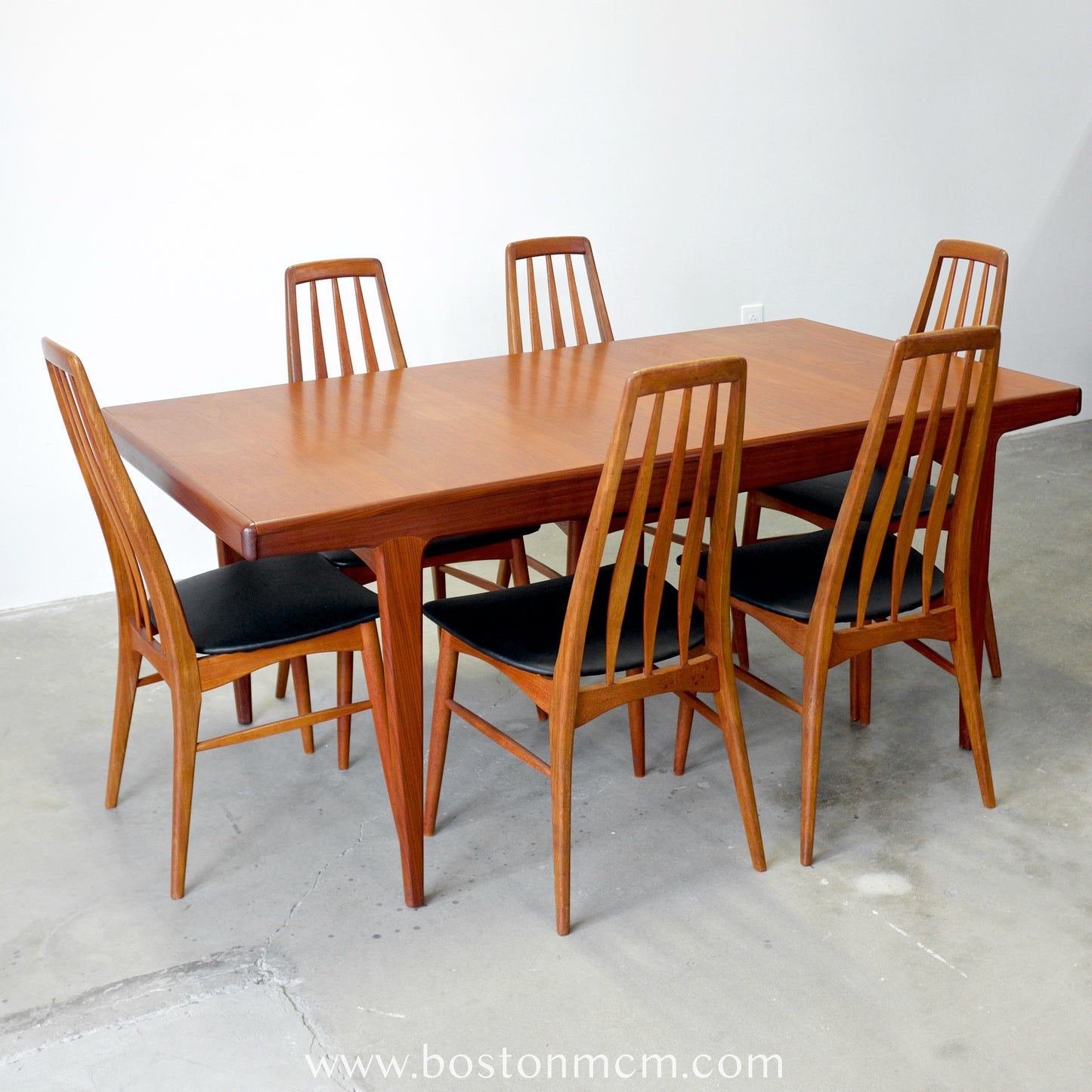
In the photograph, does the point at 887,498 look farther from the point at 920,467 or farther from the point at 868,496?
the point at 868,496

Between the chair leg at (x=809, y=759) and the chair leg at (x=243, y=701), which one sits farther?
the chair leg at (x=243, y=701)

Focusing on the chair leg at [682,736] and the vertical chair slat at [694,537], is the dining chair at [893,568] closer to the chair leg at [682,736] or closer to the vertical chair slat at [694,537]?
the chair leg at [682,736]

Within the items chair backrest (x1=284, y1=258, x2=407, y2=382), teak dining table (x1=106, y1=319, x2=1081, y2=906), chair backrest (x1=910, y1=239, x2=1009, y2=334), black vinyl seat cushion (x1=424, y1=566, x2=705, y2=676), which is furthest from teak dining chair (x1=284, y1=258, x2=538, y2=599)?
chair backrest (x1=910, y1=239, x2=1009, y2=334)

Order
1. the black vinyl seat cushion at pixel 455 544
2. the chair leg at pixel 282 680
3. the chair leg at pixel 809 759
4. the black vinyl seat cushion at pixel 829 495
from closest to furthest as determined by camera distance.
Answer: the chair leg at pixel 809 759 → the black vinyl seat cushion at pixel 455 544 → the black vinyl seat cushion at pixel 829 495 → the chair leg at pixel 282 680

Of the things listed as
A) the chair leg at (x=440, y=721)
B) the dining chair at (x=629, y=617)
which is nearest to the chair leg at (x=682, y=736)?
the dining chair at (x=629, y=617)

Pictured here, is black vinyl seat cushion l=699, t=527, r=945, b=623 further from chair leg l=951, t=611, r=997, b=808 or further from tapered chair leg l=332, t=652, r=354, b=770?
tapered chair leg l=332, t=652, r=354, b=770

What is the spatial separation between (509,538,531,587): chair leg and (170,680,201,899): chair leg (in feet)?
2.91

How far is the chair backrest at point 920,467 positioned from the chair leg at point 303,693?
995 millimetres

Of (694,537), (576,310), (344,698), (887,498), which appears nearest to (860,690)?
(887,498)

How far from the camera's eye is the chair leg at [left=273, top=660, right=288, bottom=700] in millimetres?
2857

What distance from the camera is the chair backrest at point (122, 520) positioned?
1.93 metres

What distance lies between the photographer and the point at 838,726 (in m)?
2.70

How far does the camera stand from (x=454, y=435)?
2277 mm

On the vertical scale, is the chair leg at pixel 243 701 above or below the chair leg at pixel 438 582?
below
